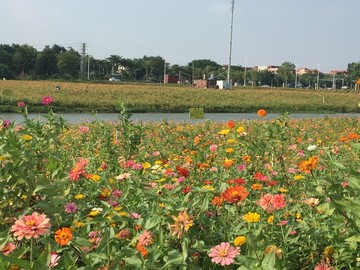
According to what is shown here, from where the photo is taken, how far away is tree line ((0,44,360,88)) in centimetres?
6103

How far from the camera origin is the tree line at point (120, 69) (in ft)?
200

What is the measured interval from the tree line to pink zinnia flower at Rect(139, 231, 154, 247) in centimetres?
4573

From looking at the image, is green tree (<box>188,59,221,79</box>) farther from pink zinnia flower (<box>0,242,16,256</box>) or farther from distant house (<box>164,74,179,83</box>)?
pink zinnia flower (<box>0,242,16,256</box>)

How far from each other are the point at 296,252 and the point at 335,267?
6.9 inches

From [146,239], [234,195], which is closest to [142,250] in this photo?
[146,239]

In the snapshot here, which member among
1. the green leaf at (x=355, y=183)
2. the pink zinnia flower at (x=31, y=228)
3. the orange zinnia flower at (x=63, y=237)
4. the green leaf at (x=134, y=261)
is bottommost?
the green leaf at (x=134, y=261)

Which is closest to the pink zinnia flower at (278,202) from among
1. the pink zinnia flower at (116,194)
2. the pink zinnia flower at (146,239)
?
the pink zinnia flower at (146,239)

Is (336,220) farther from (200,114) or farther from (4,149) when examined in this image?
(200,114)

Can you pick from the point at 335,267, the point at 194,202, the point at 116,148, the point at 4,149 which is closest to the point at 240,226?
the point at 194,202

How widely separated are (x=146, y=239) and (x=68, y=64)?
61991mm

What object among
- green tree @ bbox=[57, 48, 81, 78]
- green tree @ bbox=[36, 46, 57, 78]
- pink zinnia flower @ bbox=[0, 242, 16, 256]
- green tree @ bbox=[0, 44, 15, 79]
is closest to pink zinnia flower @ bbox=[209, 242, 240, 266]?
pink zinnia flower @ bbox=[0, 242, 16, 256]

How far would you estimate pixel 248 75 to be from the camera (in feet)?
274

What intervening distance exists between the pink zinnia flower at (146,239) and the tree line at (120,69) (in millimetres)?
45735

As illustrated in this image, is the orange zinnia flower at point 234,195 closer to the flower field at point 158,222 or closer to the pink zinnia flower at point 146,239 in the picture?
the flower field at point 158,222
